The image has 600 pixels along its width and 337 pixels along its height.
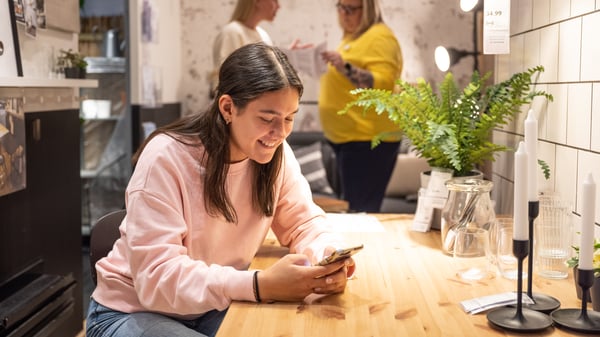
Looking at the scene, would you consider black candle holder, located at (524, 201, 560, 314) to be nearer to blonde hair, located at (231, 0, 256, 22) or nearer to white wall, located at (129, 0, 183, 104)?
blonde hair, located at (231, 0, 256, 22)

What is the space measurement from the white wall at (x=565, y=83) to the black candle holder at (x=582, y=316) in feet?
1.26

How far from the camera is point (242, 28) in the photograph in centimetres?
372

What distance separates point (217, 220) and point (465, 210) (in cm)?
64

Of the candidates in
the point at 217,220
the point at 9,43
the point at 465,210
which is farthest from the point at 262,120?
the point at 9,43

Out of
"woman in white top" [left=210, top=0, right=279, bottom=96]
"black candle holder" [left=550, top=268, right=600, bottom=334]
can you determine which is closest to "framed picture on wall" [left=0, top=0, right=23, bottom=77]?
"woman in white top" [left=210, top=0, right=279, bottom=96]

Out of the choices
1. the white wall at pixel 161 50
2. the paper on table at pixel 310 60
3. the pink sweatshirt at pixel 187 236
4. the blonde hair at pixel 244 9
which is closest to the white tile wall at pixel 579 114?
the pink sweatshirt at pixel 187 236

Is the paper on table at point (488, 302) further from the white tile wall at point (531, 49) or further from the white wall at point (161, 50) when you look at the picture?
the white wall at point (161, 50)

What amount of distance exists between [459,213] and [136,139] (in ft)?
10.9

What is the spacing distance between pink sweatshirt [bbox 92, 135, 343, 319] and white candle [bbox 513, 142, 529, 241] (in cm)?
52

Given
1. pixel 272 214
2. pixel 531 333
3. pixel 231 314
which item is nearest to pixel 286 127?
pixel 272 214

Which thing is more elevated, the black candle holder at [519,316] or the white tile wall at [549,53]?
the white tile wall at [549,53]

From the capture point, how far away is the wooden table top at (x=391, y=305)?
127cm

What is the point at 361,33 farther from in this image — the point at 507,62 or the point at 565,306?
the point at 565,306

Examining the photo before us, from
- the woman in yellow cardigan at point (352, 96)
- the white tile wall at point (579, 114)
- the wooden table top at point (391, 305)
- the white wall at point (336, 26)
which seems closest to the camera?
the wooden table top at point (391, 305)
